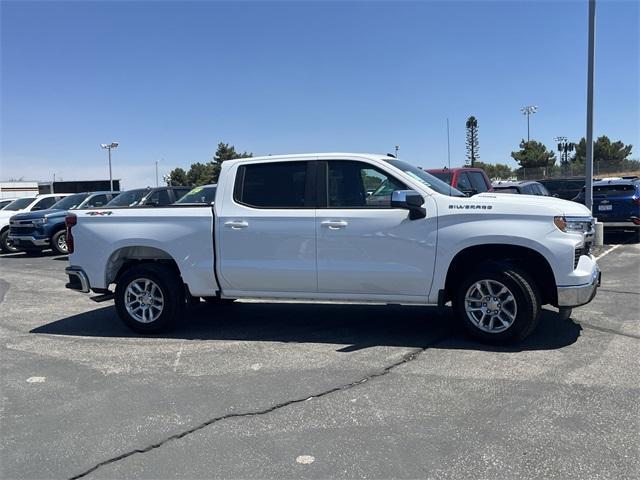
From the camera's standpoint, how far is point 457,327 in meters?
6.29

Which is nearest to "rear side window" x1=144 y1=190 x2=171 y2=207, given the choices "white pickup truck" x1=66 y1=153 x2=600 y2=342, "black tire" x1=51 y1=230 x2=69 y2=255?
"black tire" x1=51 y1=230 x2=69 y2=255

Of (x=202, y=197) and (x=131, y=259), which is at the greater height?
(x=202, y=197)

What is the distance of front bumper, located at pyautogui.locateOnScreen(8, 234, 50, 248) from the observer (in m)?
15.6

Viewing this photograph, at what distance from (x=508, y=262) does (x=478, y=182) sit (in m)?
7.39

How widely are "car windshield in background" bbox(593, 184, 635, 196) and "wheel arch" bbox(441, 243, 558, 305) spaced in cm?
1020

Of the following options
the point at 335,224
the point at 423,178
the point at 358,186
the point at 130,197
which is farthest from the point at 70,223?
the point at 130,197

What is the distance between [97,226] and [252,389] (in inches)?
124

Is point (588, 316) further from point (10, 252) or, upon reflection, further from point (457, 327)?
point (10, 252)

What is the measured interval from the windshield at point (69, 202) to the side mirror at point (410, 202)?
561 inches

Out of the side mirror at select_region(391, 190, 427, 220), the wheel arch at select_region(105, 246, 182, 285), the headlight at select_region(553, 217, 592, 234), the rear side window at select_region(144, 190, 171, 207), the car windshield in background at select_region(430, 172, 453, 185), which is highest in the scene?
the car windshield in background at select_region(430, 172, 453, 185)

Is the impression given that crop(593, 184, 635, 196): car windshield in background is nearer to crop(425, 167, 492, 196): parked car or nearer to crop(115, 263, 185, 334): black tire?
crop(425, 167, 492, 196): parked car

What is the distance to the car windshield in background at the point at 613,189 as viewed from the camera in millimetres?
14312

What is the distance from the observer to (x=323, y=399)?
4.47 m

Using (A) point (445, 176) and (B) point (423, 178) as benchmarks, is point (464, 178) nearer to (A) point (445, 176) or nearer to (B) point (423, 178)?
(A) point (445, 176)
